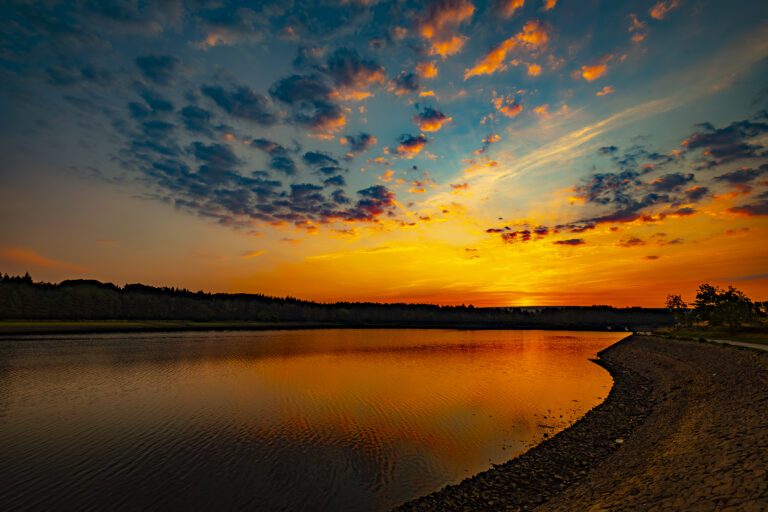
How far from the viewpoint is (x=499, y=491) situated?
1585 cm

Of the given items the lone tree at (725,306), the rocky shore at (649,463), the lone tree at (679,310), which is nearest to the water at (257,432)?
the rocky shore at (649,463)

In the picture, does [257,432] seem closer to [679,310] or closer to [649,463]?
[649,463]

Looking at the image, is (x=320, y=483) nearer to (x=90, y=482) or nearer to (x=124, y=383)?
(x=90, y=482)

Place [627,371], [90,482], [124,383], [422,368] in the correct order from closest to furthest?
[90,482]
[124,383]
[627,371]
[422,368]

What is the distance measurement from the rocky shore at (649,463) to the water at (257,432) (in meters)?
2.23

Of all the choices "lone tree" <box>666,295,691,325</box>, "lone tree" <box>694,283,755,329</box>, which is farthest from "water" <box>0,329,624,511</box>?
"lone tree" <box>666,295,691,325</box>

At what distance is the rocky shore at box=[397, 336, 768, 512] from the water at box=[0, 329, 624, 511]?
2.23 m

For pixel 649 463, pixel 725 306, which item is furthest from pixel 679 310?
pixel 649 463

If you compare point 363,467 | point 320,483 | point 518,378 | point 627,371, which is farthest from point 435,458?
point 627,371

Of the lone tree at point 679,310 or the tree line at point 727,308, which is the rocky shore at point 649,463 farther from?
the lone tree at point 679,310

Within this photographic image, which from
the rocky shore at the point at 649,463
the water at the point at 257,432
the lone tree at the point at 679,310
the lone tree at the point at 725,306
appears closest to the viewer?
the rocky shore at the point at 649,463

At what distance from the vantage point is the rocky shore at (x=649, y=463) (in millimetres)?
12320

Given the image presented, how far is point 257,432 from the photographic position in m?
25.2

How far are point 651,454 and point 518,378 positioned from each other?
107 ft
